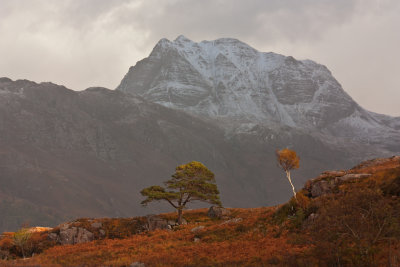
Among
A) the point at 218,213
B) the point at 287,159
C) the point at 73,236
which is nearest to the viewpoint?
the point at 287,159

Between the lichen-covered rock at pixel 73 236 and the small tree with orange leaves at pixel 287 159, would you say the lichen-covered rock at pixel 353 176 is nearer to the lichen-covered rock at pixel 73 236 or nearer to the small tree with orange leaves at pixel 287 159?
the small tree with orange leaves at pixel 287 159

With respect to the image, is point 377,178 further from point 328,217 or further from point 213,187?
point 213,187

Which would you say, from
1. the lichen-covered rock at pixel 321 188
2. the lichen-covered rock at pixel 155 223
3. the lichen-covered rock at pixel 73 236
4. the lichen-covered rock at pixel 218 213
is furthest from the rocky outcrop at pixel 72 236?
the lichen-covered rock at pixel 321 188

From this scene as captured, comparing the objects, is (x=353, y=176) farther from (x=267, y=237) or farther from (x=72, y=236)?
(x=72, y=236)

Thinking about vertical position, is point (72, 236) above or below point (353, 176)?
below

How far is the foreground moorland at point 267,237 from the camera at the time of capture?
20688 mm

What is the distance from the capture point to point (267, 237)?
31.3 m

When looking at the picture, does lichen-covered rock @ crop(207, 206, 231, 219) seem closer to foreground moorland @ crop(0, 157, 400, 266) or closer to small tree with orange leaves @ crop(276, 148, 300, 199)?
foreground moorland @ crop(0, 157, 400, 266)

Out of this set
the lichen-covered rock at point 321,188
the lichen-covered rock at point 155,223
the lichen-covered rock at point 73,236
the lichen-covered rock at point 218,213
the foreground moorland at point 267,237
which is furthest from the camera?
the lichen-covered rock at point 218,213

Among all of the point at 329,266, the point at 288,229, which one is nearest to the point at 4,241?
the point at 288,229

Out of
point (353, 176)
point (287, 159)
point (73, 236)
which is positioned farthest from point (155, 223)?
point (353, 176)

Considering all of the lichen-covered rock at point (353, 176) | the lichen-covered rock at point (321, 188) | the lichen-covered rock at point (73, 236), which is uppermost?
the lichen-covered rock at point (353, 176)

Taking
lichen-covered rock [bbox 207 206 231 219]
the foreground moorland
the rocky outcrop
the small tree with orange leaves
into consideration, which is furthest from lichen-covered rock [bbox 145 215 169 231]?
the small tree with orange leaves

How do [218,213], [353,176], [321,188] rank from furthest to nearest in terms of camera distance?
[218,213] < [321,188] < [353,176]
